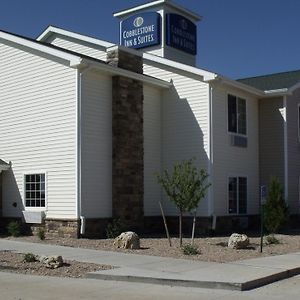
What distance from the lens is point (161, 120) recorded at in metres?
22.9

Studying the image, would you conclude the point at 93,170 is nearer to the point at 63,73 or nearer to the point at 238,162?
the point at 63,73

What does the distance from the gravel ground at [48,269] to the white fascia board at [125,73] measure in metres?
7.74

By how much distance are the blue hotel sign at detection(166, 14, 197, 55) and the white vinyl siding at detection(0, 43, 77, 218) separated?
364 inches

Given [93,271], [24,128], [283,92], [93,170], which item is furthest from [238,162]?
[93,271]

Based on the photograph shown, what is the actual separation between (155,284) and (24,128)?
1117cm

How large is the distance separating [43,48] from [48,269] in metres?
9.81

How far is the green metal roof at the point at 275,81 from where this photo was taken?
25312 mm

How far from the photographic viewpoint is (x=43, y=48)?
20.1 metres

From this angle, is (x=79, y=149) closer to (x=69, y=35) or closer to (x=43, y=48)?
(x=43, y=48)

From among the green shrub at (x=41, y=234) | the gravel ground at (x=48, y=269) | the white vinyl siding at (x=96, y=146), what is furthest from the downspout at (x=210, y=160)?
the gravel ground at (x=48, y=269)

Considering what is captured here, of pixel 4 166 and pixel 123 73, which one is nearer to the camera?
pixel 123 73

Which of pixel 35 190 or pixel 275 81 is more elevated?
pixel 275 81

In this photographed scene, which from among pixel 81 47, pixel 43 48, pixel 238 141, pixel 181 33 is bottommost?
pixel 238 141

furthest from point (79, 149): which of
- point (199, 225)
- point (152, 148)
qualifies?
point (199, 225)
